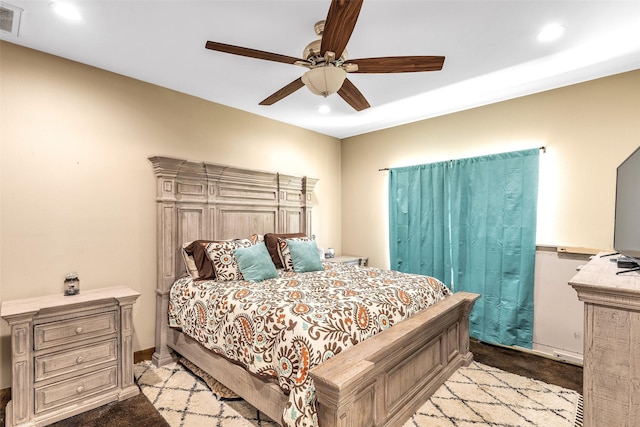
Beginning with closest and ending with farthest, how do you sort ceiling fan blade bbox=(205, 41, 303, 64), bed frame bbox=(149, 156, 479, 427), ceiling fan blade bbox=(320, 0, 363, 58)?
ceiling fan blade bbox=(320, 0, 363, 58)
bed frame bbox=(149, 156, 479, 427)
ceiling fan blade bbox=(205, 41, 303, 64)

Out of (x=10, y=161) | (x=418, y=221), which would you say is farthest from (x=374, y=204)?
(x=10, y=161)

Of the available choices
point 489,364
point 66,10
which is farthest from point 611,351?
point 66,10

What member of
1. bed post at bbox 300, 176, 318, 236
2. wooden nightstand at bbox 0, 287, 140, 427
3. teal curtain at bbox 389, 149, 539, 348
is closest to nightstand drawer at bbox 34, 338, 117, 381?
wooden nightstand at bbox 0, 287, 140, 427

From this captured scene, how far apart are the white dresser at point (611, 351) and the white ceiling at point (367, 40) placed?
1.75 metres

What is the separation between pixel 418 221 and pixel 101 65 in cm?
371

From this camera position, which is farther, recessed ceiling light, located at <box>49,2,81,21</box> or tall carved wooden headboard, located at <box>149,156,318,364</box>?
tall carved wooden headboard, located at <box>149,156,318,364</box>

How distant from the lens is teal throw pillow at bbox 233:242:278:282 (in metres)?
2.77

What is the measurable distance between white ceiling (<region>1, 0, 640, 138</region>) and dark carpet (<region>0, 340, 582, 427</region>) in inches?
105

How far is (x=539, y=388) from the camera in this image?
253 cm

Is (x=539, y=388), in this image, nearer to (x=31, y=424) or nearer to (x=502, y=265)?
(x=502, y=265)

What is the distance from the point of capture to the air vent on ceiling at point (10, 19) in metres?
1.97

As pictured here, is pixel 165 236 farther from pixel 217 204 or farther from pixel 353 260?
pixel 353 260

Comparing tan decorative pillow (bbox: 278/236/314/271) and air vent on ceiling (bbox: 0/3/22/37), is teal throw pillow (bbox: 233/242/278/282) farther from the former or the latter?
air vent on ceiling (bbox: 0/3/22/37)

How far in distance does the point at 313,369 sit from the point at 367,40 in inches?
87.2
